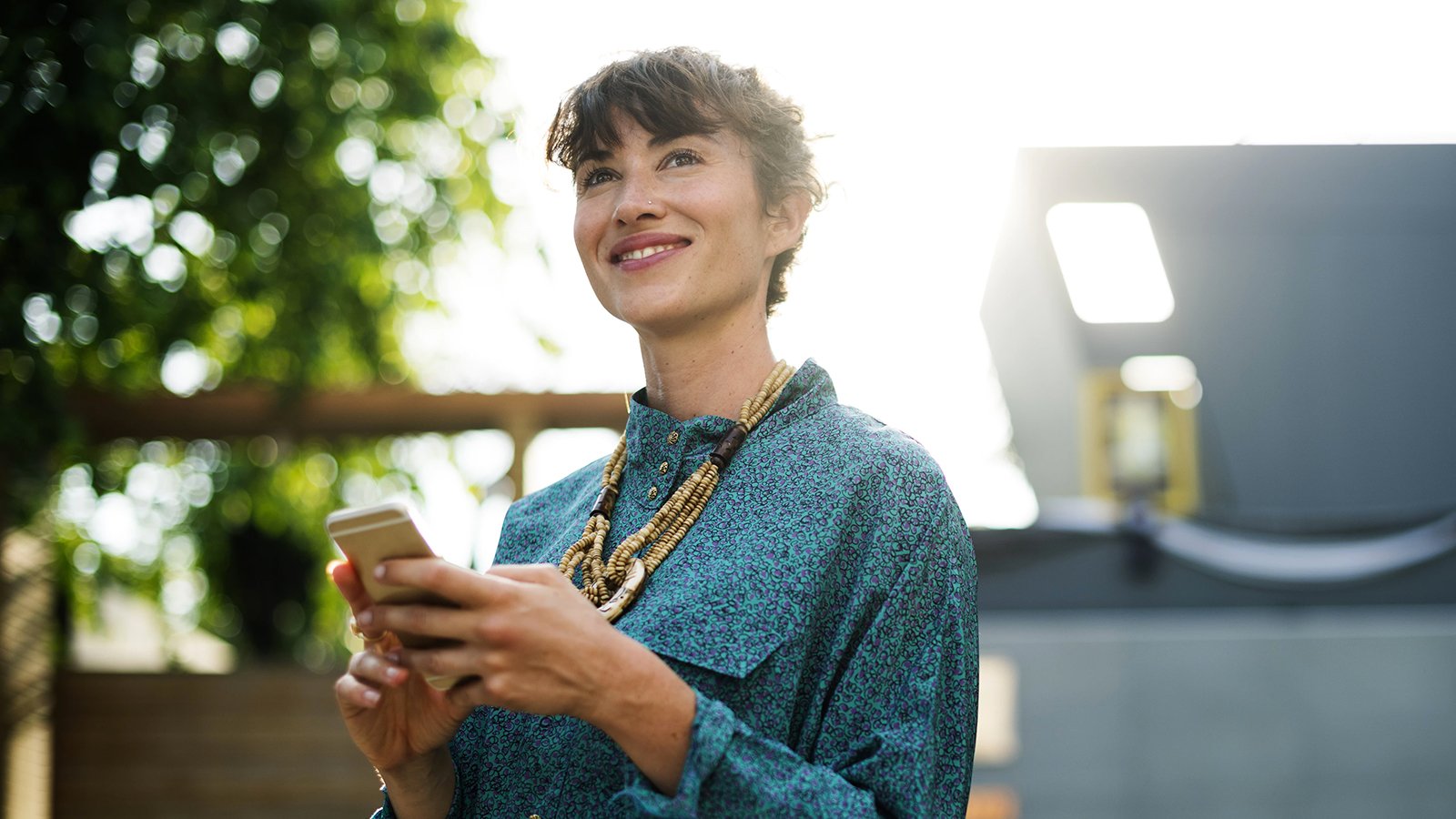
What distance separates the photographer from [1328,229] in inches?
217

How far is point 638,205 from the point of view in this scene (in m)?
1.41

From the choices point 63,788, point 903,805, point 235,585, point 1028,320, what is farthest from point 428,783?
point 235,585

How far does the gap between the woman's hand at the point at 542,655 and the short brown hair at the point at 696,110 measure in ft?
1.88

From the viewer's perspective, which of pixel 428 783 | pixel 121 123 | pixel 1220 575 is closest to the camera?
pixel 428 783

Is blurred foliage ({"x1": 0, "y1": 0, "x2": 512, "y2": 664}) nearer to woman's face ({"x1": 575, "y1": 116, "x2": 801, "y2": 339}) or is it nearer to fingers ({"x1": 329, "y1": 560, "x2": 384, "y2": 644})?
woman's face ({"x1": 575, "y1": 116, "x2": 801, "y2": 339})

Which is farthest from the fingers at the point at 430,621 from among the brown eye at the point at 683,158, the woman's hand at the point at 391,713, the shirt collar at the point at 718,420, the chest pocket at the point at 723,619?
the brown eye at the point at 683,158

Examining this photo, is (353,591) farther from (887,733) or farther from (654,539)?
(887,733)

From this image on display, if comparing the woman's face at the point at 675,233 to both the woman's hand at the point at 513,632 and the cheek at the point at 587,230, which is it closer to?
the cheek at the point at 587,230

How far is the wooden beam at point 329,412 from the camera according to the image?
16.9 feet

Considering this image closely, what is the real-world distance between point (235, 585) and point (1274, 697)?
27.9ft

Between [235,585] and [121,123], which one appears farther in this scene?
[235,585]

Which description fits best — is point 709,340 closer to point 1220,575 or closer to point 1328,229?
point 1220,575

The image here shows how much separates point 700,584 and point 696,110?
20.1 inches

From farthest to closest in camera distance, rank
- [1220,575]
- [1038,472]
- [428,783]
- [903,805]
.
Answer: [1038,472] < [1220,575] < [428,783] < [903,805]
